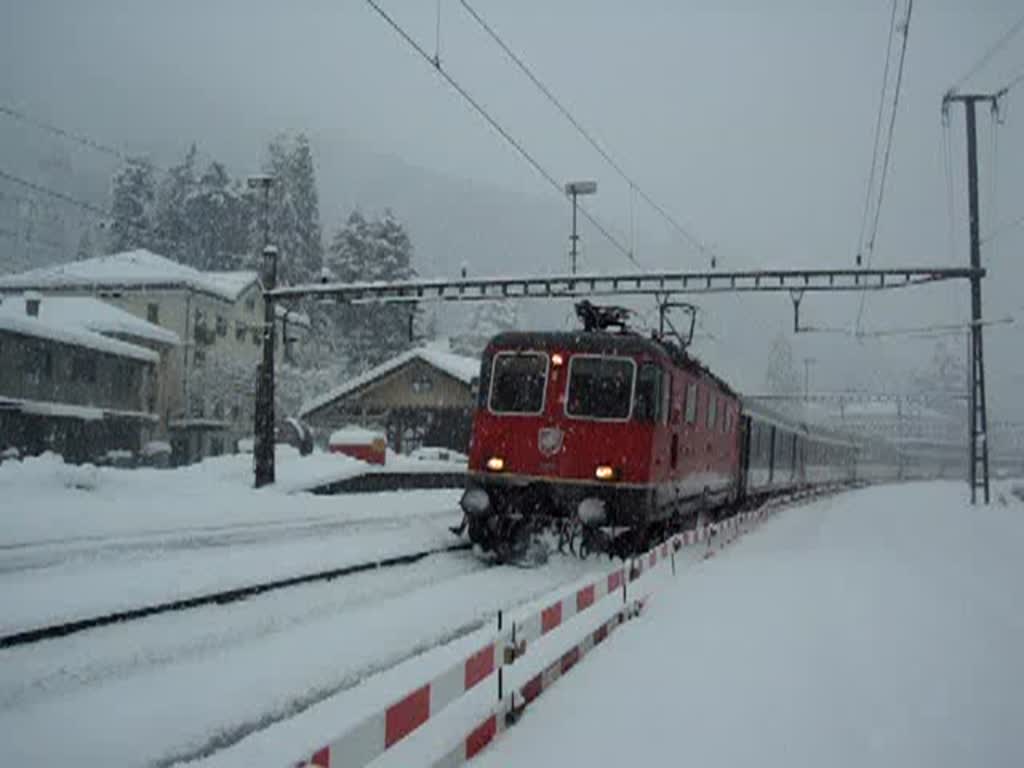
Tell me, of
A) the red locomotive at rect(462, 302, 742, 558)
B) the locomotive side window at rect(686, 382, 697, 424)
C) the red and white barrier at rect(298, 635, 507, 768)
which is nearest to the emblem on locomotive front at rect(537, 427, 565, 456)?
the red locomotive at rect(462, 302, 742, 558)

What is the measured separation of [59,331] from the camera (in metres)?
36.7

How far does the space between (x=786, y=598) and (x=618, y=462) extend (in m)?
3.56

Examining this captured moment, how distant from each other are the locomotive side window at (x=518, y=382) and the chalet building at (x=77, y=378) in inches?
1006

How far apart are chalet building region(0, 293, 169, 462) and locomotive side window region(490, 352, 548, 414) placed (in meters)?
25.6

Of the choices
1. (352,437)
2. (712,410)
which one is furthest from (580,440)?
(352,437)

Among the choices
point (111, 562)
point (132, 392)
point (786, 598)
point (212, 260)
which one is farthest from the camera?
point (212, 260)

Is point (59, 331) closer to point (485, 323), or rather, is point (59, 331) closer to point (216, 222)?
point (216, 222)

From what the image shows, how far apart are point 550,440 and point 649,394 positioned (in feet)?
5.34

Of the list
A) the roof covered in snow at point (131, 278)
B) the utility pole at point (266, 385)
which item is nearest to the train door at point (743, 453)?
the utility pole at point (266, 385)

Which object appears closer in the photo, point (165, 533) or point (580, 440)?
point (580, 440)

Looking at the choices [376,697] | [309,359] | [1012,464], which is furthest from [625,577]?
[1012,464]

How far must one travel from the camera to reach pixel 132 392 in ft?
140

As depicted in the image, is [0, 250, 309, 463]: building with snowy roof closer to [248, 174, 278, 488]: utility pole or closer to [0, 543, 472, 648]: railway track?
[248, 174, 278, 488]: utility pole

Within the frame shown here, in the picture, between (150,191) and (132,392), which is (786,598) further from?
(150,191)
